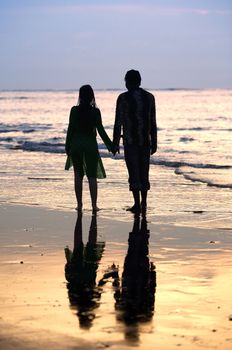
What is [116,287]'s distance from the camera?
23.2 feet

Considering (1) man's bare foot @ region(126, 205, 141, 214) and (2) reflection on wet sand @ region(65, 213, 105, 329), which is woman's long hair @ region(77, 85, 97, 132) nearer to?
(1) man's bare foot @ region(126, 205, 141, 214)

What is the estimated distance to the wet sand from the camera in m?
5.61

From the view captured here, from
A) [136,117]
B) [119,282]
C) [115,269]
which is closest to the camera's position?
[119,282]

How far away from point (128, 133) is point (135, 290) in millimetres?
5211

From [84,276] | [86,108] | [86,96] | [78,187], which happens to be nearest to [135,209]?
[78,187]

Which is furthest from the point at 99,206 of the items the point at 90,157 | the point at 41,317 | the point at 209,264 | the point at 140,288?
the point at 41,317

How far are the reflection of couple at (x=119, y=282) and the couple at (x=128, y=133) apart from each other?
226 centimetres

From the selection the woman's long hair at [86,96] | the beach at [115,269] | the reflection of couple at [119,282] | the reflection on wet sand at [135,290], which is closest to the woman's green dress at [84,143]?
the woman's long hair at [86,96]

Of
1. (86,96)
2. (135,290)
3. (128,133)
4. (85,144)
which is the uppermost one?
(86,96)

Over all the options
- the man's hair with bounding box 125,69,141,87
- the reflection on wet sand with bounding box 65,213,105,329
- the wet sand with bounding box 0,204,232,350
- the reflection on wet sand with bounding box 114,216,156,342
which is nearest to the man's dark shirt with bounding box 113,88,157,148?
the man's hair with bounding box 125,69,141,87

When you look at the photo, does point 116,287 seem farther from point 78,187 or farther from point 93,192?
point 78,187

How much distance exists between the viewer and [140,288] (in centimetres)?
703

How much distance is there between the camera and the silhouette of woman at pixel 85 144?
39.8 feet

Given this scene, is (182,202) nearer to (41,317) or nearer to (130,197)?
(130,197)
